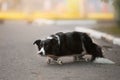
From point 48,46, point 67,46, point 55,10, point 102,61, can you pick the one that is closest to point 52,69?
point 48,46

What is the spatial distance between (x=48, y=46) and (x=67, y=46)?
0.47 meters

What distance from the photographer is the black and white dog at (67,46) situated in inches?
335

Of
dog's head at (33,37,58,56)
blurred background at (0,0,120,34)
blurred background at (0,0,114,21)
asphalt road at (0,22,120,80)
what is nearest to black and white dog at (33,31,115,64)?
dog's head at (33,37,58,56)

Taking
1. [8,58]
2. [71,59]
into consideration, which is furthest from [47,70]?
[8,58]

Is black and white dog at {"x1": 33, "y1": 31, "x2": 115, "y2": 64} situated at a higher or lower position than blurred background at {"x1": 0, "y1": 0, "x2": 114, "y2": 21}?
lower

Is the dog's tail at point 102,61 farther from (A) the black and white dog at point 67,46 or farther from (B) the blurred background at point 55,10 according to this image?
(B) the blurred background at point 55,10

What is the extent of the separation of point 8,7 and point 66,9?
3.89m

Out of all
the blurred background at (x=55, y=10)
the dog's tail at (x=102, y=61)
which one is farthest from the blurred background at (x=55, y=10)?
the dog's tail at (x=102, y=61)

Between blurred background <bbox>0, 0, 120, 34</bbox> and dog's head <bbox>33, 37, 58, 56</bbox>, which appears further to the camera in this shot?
blurred background <bbox>0, 0, 120, 34</bbox>

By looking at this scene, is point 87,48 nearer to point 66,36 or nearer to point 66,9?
point 66,36

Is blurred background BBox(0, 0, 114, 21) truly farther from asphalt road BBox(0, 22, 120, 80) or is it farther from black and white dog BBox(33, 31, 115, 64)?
black and white dog BBox(33, 31, 115, 64)

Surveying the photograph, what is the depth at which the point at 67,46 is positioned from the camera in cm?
874

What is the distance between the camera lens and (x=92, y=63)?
29.5ft

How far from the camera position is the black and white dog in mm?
8500
